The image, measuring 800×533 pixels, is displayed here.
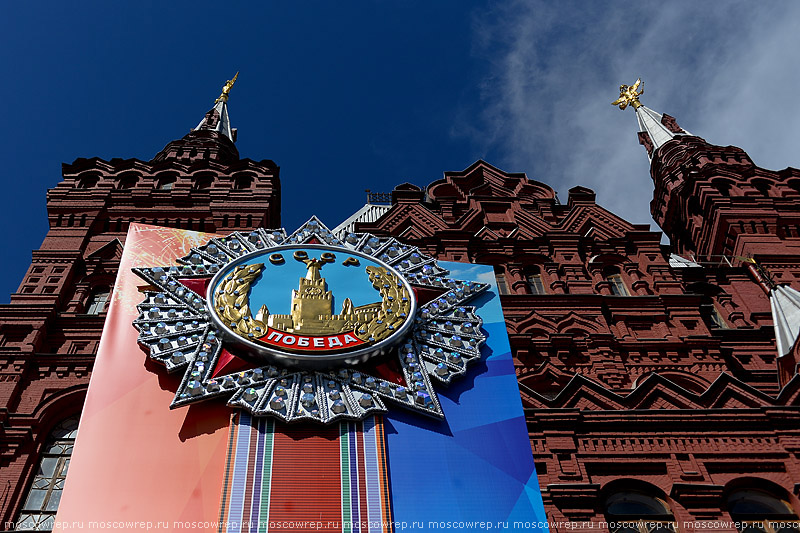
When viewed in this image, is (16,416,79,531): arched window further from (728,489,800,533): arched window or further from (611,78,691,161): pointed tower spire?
(611,78,691,161): pointed tower spire

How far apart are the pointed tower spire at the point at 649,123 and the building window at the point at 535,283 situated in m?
14.2

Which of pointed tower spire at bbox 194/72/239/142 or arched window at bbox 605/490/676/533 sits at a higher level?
pointed tower spire at bbox 194/72/239/142

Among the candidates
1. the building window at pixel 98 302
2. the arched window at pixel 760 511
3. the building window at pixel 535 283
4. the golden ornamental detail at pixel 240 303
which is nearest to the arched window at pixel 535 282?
the building window at pixel 535 283

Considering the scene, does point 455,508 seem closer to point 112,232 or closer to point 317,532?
point 317,532

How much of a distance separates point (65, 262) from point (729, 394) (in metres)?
14.2

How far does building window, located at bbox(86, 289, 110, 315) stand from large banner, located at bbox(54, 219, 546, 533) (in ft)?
7.03

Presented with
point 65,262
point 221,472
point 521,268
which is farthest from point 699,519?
point 65,262

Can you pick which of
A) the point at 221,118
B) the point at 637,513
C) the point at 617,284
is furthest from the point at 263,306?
the point at 221,118

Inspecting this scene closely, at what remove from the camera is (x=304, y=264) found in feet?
57.1

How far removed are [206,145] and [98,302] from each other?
10601mm

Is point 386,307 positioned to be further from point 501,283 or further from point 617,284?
point 617,284

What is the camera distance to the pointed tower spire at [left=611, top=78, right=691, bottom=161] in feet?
113

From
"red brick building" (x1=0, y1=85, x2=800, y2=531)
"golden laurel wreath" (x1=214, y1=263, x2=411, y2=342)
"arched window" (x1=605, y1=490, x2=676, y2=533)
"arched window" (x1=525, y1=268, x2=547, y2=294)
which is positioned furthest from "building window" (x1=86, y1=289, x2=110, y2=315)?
"arched window" (x1=605, y1=490, x2=676, y2=533)

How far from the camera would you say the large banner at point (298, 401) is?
1228cm
